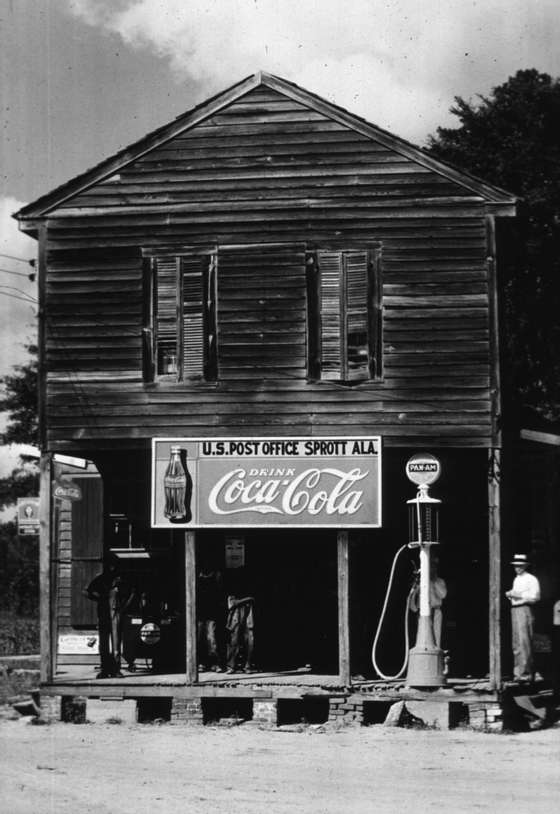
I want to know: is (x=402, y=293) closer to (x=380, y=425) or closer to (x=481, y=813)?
(x=380, y=425)

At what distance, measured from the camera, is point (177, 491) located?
21.1 meters

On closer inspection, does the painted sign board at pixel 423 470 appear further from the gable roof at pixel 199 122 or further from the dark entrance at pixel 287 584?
the dark entrance at pixel 287 584

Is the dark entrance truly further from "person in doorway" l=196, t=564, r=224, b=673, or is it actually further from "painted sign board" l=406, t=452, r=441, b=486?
"painted sign board" l=406, t=452, r=441, b=486

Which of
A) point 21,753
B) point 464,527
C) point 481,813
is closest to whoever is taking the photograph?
point 481,813

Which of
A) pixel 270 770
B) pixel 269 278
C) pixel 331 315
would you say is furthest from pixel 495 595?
pixel 269 278

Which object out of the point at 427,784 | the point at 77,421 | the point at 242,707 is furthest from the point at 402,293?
the point at 427,784

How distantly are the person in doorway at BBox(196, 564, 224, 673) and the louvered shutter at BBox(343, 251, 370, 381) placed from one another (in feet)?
13.0

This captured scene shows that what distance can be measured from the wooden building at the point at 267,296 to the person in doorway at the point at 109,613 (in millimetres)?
684

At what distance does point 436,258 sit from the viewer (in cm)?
2105

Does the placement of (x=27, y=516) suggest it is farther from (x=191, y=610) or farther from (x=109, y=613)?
(x=191, y=610)

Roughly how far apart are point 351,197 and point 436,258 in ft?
4.92

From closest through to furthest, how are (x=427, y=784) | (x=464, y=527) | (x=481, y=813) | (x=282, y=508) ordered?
(x=481, y=813) → (x=427, y=784) → (x=282, y=508) → (x=464, y=527)

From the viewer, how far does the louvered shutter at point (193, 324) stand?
846 inches

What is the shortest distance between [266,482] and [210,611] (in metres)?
2.73
